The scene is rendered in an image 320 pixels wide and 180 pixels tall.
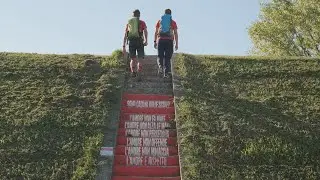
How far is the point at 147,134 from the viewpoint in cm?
1391

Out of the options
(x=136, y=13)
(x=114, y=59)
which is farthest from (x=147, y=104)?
(x=114, y=59)

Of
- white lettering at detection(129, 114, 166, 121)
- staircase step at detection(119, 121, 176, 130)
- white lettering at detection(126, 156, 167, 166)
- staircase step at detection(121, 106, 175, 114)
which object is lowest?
white lettering at detection(126, 156, 167, 166)

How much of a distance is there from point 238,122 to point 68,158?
14.3 ft

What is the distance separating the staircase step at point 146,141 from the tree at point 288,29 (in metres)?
19.1

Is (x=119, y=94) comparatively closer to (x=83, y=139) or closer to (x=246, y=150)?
(x=83, y=139)

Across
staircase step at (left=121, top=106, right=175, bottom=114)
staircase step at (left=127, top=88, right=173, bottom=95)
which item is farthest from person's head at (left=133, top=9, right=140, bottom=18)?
staircase step at (left=121, top=106, right=175, bottom=114)

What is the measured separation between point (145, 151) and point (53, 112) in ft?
9.49

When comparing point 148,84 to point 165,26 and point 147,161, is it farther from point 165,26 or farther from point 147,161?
point 147,161

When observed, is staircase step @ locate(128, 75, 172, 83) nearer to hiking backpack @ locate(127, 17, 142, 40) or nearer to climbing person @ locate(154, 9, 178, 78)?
climbing person @ locate(154, 9, 178, 78)

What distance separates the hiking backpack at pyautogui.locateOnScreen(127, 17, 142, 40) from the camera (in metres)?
16.8

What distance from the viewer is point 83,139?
13398 millimetres

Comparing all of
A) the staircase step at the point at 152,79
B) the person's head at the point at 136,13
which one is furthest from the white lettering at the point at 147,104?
the person's head at the point at 136,13

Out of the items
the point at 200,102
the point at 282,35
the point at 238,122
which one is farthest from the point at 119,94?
the point at 282,35

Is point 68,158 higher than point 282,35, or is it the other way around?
point 282,35
